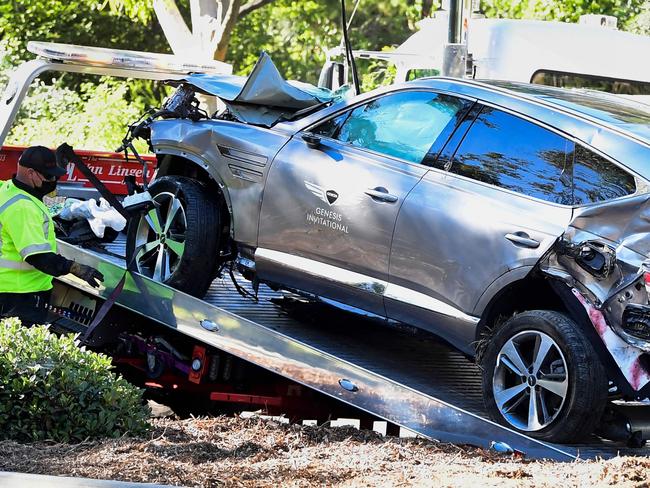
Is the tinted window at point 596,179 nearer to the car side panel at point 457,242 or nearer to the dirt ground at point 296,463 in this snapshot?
the car side panel at point 457,242

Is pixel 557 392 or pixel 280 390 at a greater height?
pixel 557 392

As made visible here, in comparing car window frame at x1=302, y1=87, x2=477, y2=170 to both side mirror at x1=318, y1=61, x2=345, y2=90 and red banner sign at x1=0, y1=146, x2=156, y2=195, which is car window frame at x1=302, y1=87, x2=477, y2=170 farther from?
side mirror at x1=318, y1=61, x2=345, y2=90

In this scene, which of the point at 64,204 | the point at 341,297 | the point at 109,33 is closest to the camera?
the point at 341,297

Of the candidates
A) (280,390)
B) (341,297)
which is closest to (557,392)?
(341,297)

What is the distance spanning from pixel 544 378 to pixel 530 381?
0.09 m

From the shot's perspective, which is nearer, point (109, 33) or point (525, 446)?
point (525, 446)

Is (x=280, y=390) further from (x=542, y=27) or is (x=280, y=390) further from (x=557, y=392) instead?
(x=542, y=27)

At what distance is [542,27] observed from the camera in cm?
1327

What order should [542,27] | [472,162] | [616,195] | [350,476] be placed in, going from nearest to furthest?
[350,476] → [616,195] → [472,162] → [542,27]

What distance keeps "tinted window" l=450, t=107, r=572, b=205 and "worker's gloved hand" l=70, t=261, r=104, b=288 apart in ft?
8.10

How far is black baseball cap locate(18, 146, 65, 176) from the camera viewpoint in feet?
25.4

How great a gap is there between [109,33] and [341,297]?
2029cm

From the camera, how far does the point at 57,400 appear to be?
588 centimetres

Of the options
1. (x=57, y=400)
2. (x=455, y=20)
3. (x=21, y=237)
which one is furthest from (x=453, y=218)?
(x=455, y=20)
